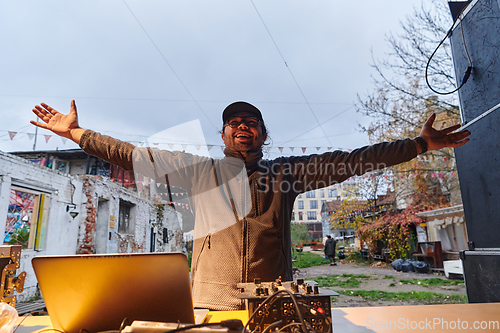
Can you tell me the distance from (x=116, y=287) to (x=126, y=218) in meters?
8.17

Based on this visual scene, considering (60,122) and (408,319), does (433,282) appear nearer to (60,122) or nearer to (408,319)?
(408,319)

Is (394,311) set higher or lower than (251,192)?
lower

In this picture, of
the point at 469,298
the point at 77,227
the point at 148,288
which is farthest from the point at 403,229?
the point at 148,288

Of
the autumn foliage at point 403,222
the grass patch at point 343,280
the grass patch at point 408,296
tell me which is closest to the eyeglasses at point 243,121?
the grass patch at point 408,296

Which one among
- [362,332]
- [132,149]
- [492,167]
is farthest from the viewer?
[492,167]

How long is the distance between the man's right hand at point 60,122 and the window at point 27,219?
4738 mm

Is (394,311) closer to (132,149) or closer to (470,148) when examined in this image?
(132,149)

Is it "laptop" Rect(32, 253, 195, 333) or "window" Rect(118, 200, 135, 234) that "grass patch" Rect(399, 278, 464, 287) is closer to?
"laptop" Rect(32, 253, 195, 333)

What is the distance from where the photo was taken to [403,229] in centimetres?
896

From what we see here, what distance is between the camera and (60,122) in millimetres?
1204

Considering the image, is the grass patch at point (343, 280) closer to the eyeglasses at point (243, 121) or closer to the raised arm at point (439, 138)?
the raised arm at point (439, 138)

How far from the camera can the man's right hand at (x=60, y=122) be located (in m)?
1.17

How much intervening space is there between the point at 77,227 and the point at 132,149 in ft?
19.3

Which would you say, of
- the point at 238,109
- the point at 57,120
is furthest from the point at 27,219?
the point at 238,109
